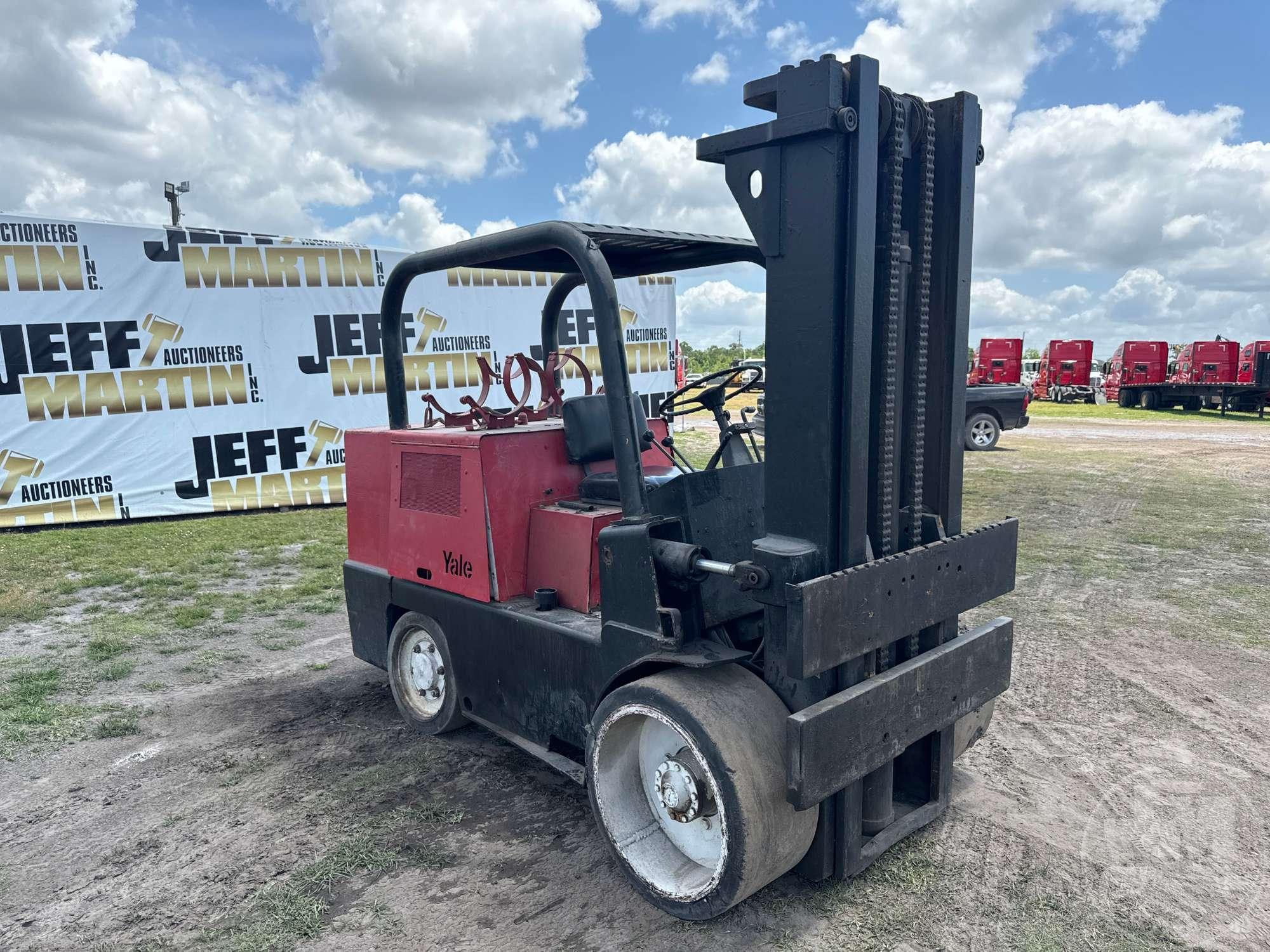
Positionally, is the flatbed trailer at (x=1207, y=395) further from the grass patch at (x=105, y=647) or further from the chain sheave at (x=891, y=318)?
the grass patch at (x=105, y=647)

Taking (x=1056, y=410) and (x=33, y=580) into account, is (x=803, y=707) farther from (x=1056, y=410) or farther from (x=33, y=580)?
(x=1056, y=410)

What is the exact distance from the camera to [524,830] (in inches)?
140

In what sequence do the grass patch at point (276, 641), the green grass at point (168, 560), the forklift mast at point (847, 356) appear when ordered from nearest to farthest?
the forklift mast at point (847, 356), the grass patch at point (276, 641), the green grass at point (168, 560)

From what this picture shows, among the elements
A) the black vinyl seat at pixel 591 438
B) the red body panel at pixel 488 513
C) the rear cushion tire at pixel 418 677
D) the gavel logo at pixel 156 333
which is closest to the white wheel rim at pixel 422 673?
the rear cushion tire at pixel 418 677

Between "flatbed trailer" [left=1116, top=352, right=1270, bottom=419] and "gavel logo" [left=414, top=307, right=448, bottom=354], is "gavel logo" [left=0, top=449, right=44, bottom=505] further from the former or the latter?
"flatbed trailer" [left=1116, top=352, right=1270, bottom=419]

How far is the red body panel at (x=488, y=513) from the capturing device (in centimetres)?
390

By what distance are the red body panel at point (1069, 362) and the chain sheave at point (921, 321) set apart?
116ft

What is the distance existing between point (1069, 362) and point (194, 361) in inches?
1287

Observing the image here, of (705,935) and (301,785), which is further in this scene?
(301,785)

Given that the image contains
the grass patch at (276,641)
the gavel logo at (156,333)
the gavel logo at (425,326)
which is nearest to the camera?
the grass patch at (276,641)

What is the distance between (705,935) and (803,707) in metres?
0.81

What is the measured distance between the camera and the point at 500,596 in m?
3.97

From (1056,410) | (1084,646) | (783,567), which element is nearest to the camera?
(783,567)

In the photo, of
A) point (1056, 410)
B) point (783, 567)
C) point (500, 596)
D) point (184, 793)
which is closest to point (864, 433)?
point (783, 567)
